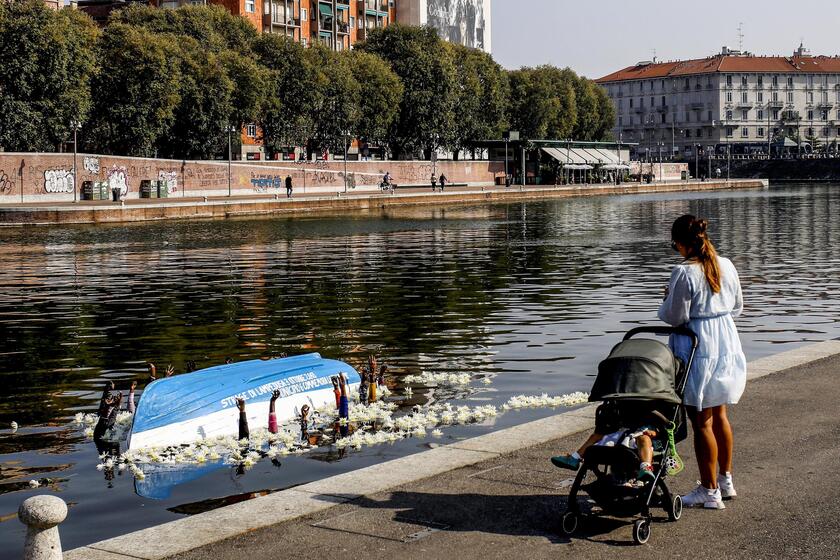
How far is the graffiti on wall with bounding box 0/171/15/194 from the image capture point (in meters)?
80.4

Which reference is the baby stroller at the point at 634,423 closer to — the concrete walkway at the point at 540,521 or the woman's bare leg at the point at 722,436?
the concrete walkway at the point at 540,521

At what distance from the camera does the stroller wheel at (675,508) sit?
1002cm

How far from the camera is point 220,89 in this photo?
9938 cm

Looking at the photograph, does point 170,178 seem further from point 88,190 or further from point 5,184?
point 5,184

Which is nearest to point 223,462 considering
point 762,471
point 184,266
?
point 762,471

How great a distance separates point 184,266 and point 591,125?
141 metres

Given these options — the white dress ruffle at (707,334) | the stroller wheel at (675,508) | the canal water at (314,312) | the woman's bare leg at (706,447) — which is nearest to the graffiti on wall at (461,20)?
the canal water at (314,312)

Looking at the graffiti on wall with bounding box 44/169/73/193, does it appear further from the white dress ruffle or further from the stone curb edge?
the white dress ruffle

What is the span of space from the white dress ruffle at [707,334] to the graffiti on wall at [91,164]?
80.9 metres

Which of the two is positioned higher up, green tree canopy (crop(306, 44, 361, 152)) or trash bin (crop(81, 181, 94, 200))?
green tree canopy (crop(306, 44, 361, 152))

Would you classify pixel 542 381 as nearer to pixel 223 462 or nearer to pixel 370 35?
pixel 223 462

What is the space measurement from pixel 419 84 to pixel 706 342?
399 ft

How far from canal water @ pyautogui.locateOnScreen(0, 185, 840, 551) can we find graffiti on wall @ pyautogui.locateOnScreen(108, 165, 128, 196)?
76.1ft

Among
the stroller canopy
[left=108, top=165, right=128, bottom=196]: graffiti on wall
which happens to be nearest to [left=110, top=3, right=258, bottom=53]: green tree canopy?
[left=108, top=165, right=128, bottom=196]: graffiti on wall
